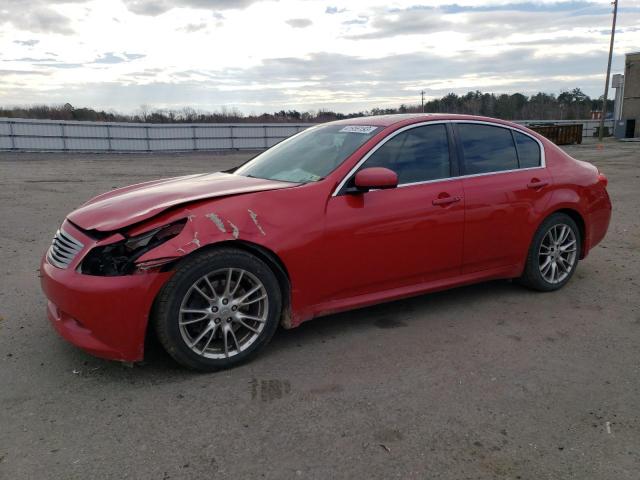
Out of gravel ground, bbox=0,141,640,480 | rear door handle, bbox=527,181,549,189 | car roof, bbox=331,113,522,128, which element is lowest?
gravel ground, bbox=0,141,640,480

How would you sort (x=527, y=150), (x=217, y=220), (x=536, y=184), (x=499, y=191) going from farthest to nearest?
(x=527, y=150) < (x=536, y=184) < (x=499, y=191) < (x=217, y=220)

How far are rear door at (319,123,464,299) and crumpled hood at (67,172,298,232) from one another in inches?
20.8

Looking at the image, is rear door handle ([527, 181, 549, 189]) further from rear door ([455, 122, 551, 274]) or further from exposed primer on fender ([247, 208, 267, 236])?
exposed primer on fender ([247, 208, 267, 236])

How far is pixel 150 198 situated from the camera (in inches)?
143

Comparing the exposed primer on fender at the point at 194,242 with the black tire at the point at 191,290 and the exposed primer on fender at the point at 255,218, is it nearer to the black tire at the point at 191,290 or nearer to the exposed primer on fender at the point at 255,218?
the black tire at the point at 191,290

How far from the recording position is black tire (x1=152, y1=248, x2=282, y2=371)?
3193 mm

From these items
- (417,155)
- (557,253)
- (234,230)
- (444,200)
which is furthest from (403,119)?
(557,253)

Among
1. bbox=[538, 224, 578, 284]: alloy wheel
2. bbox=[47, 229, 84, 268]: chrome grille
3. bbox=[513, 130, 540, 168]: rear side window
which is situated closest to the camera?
bbox=[47, 229, 84, 268]: chrome grille

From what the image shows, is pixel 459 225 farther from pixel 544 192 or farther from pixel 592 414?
pixel 592 414

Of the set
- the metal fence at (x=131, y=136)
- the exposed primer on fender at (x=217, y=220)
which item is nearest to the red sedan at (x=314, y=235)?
the exposed primer on fender at (x=217, y=220)

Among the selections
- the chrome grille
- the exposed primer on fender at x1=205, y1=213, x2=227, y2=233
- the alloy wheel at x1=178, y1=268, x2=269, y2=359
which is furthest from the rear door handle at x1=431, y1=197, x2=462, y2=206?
the chrome grille

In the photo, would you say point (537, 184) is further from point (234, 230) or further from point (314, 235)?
point (234, 230)

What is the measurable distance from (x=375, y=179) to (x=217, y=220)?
3.67 feet

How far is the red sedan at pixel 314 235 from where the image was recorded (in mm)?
3197
